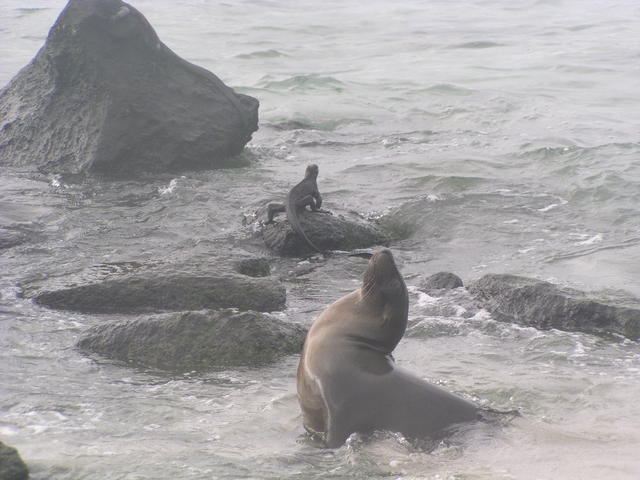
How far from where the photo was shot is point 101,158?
10984 millimetres

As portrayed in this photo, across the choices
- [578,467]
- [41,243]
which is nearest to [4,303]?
[41,243]

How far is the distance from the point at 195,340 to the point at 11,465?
86.8 inches

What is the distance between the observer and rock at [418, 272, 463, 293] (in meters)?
7.61

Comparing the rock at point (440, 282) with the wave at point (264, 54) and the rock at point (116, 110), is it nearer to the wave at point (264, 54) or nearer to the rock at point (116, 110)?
the rock at point (116, 110)

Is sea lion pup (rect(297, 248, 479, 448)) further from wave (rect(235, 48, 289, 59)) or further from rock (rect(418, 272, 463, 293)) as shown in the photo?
wave (rect(235, 48, 289, 59))

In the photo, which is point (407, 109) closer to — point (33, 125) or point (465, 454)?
point (33, 125)

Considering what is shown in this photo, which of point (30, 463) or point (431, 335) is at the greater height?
point (30, 463)

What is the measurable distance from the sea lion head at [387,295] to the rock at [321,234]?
3.78m

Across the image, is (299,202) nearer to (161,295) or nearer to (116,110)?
(161,295)

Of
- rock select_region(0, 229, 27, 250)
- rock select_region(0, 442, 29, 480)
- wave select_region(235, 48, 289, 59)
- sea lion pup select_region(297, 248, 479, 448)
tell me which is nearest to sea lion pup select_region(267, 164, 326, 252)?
rock select_region(0, 229, 27, 250)

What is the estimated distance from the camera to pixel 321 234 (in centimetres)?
878

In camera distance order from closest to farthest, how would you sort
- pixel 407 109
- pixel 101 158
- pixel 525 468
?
pixel 525 468, pixel 101 158, pixel 407 109

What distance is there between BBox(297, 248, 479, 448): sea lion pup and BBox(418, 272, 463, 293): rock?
2715 mm

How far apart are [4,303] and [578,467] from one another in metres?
4.26
